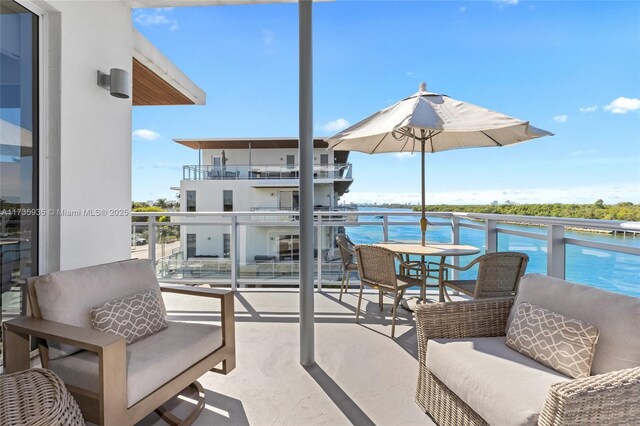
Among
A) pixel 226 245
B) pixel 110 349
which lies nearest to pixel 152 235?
pixel 226 245

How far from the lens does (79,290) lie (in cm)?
192

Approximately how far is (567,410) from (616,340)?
590mm

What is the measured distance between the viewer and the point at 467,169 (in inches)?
793

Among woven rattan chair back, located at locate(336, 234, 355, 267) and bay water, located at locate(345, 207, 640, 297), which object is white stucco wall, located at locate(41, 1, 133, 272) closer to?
woven rattan chair back, located at locate(336, 234, 355, 267)

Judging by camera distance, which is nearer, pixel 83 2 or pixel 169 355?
pixel 169 355

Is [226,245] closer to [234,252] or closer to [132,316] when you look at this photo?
[234,252]

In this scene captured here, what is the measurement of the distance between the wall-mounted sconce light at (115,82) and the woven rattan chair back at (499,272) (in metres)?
3.51

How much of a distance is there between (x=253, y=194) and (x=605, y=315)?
1229 cm

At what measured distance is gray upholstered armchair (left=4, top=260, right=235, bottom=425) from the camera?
1.51m

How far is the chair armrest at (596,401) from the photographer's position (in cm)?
112

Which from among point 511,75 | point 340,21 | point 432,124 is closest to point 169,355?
point 432,124

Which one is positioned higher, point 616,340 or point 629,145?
point 629,145

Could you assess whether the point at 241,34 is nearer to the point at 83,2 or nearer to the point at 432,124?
the point at 83,2

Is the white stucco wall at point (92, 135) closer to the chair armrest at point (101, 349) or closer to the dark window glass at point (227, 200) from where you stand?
the chair armrest at point (101, 349)
